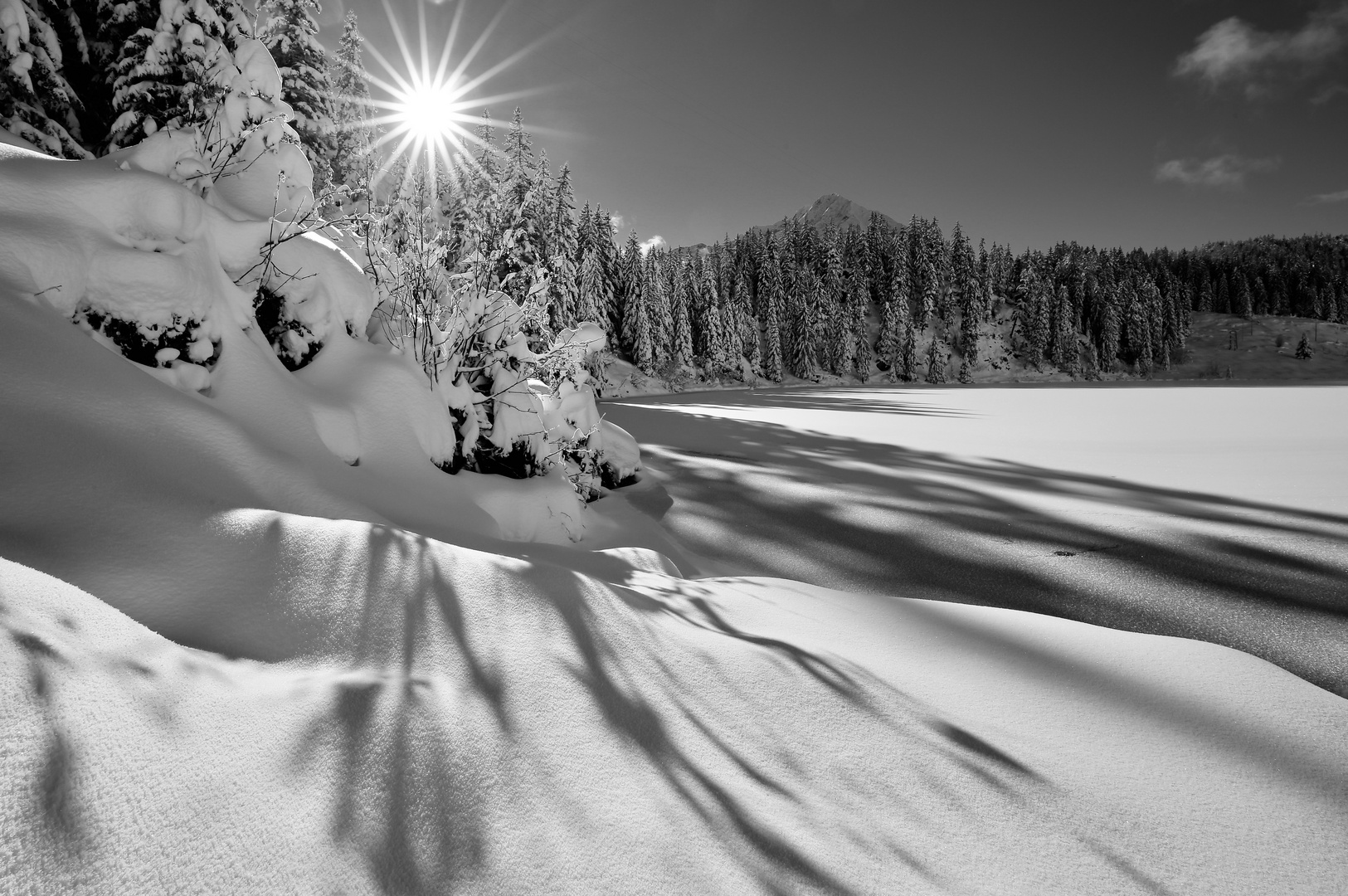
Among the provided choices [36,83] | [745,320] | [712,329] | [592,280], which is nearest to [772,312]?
[745,320]

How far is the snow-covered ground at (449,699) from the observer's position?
107 centimetres

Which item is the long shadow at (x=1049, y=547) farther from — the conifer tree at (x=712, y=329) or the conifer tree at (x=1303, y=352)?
the conifer tree at (x=1303, y=352)

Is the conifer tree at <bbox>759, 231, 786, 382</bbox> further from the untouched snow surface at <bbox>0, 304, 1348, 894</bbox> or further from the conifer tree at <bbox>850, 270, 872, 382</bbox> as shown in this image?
the untouched snow surface at <bbox>0, 304, 1348, 894</bbox>

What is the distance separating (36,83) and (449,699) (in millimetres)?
15144

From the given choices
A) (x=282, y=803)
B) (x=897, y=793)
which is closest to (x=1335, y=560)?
(x=897, y=793)

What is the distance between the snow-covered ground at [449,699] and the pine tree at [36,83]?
9460mm

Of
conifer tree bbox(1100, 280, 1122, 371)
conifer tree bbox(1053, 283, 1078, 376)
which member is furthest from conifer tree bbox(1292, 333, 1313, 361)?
conifer tree bbox(1053, 283, 1078, 376)

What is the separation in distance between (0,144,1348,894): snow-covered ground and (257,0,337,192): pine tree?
53.3 feet

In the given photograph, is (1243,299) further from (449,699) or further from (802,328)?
(449,699)

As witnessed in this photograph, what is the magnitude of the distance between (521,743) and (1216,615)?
5.61 m

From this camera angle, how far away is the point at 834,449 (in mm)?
13422

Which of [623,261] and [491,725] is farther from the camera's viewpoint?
[623,261]

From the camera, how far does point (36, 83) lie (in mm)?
10000

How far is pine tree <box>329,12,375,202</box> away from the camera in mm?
19875
